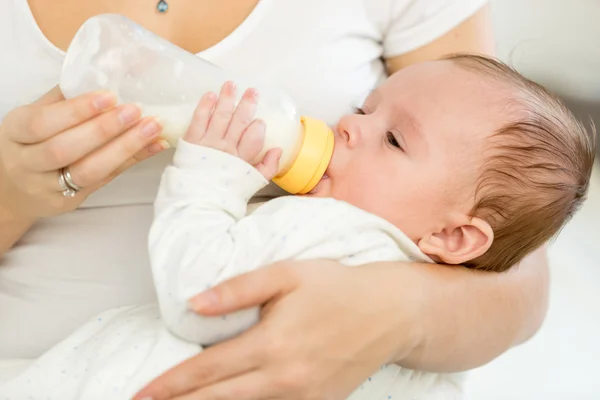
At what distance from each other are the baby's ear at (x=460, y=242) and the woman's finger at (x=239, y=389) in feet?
1.03

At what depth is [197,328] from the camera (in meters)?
0.74

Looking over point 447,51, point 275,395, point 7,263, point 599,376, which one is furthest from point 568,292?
point 7,263

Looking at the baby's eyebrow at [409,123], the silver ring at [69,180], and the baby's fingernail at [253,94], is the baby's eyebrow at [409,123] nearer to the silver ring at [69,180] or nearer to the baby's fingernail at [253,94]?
the baby's fingernail at [253,94]

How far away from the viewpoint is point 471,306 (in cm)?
87

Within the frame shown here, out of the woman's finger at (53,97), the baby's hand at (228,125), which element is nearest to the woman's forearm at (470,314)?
the baby's hand at (228,125)

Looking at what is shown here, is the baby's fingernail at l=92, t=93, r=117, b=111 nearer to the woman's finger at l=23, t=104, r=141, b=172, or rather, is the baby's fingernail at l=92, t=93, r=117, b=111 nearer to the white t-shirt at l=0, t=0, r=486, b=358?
the woman's finger at l=23, t=104, r=141, b=172

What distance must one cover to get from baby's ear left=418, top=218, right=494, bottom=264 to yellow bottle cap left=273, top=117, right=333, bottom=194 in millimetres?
173

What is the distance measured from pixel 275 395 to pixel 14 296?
52 cm

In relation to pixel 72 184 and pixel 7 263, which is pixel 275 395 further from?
pixel 7 263

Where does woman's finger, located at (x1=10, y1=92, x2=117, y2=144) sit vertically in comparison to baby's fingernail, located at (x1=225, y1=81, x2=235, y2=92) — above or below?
below

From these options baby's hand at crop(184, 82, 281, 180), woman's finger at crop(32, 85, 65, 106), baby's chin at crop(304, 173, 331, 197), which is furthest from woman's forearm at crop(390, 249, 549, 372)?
woman's finger at crop(32, 85, 65, 106)

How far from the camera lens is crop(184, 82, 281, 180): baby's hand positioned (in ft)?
2.54

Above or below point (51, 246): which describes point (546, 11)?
above

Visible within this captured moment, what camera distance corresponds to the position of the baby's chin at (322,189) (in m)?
0.89
